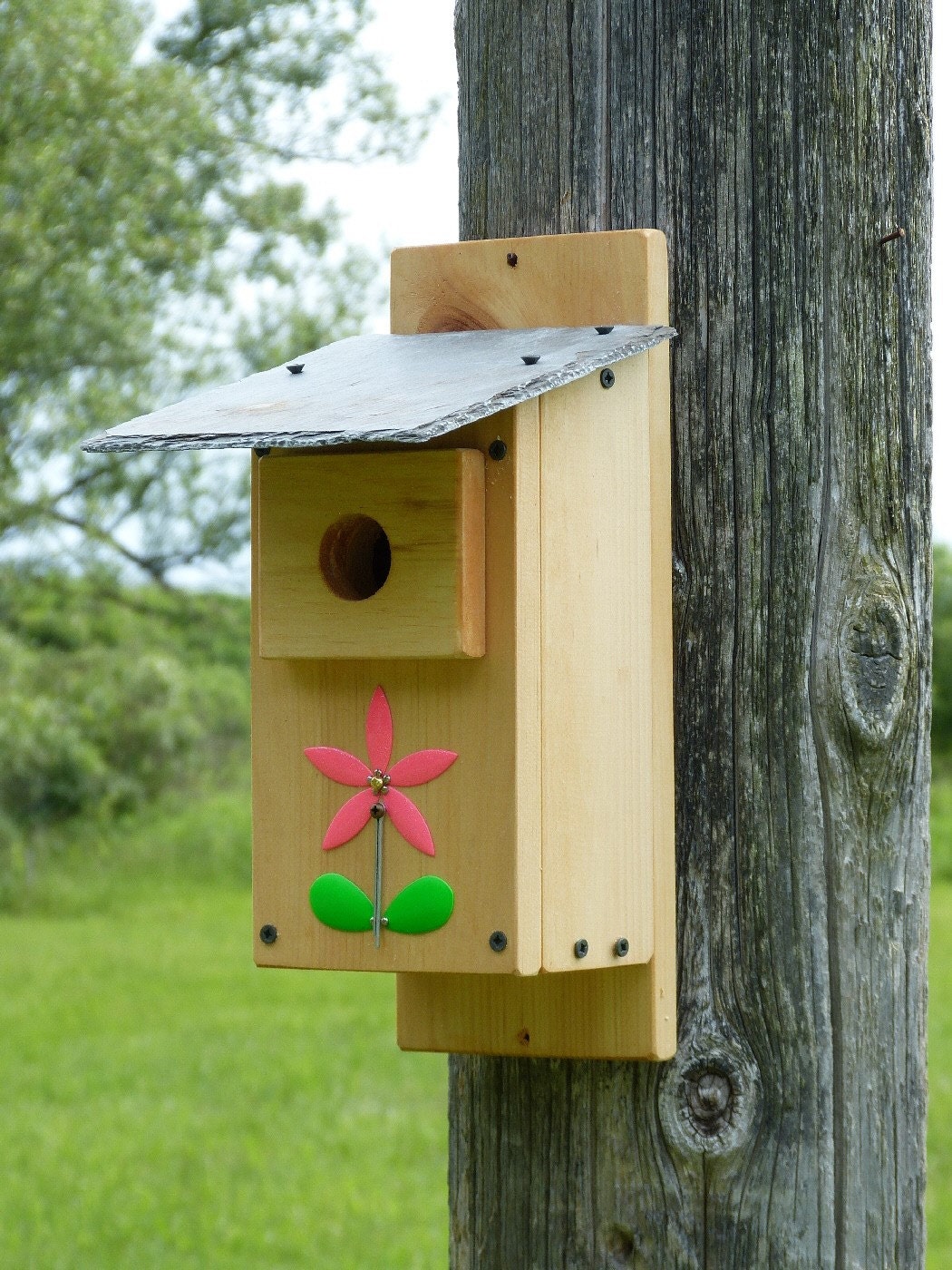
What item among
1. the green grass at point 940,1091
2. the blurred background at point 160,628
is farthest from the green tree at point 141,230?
the green grass at point 940,1091

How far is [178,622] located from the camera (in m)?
10.7

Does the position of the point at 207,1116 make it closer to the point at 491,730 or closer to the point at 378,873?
the point at 378,873

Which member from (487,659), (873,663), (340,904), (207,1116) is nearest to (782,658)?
(873,663)

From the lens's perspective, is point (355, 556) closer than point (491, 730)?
No

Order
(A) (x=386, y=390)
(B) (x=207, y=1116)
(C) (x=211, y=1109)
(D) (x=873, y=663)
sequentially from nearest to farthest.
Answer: (A) (x=386, y=390), (D) (x=873, y=663), (B) (x=207, y=1116), (C) (x=211, y=1109)

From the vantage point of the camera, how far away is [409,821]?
5.45ft

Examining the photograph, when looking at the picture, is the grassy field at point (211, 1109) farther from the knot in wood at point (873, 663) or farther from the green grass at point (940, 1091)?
the knot in wood at point (873, 663)

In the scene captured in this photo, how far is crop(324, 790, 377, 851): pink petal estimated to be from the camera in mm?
1684

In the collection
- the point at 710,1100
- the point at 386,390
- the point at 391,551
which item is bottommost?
the point at 710,1100

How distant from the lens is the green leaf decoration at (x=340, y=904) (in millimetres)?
1669

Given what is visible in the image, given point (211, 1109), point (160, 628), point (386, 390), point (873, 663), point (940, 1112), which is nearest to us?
point (386, 390)

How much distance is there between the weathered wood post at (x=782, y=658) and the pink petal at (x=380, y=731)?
0.34m

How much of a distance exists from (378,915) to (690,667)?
45 cm

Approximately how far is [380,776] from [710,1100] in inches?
20.3
